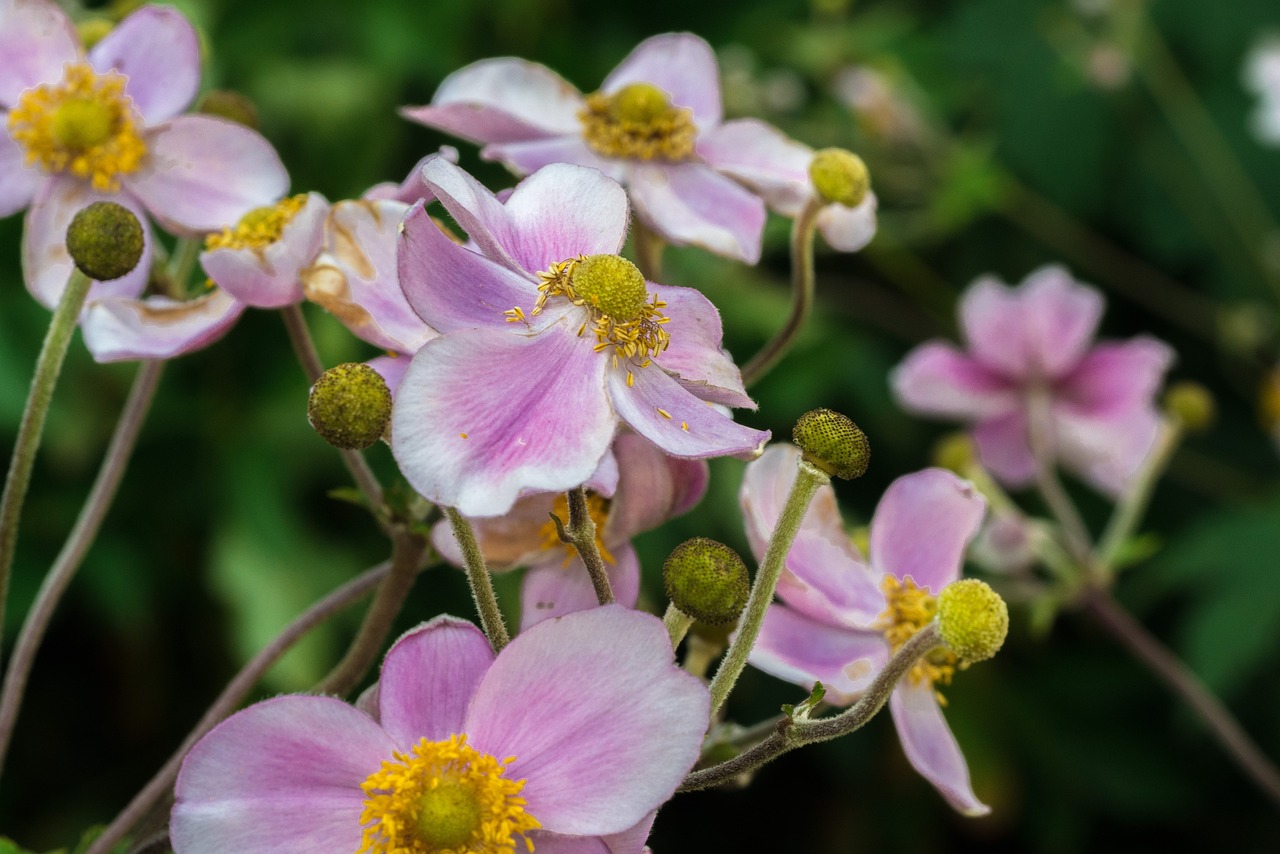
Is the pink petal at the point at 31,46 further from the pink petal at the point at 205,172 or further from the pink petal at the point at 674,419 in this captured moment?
the pink petal at the point at 674,419

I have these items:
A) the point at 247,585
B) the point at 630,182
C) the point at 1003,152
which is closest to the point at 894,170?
the point at 1003,152

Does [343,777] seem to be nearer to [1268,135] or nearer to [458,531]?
[458,531]

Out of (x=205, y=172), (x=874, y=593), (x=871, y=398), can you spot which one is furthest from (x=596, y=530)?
(x=871, y=398)

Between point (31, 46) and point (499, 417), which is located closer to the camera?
point (499, 417)

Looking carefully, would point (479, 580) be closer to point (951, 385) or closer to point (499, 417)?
point (499, 417)

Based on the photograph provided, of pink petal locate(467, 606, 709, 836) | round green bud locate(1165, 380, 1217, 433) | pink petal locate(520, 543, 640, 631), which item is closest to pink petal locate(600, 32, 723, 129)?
pink petal locate(520, 543, 640, 631)

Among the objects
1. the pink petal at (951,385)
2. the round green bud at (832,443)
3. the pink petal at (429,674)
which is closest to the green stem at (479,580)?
the pink petal at (429,674)
